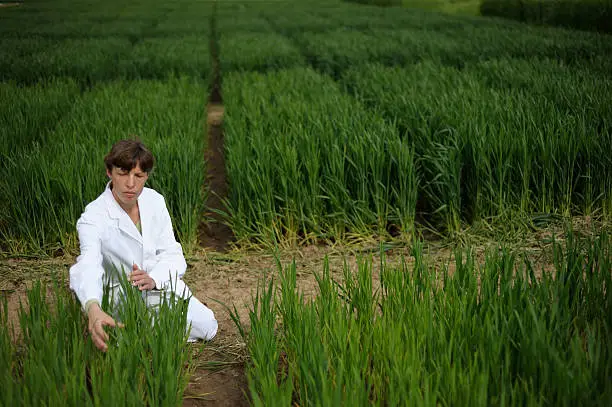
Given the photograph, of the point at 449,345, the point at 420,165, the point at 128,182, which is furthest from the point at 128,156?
the point at 420,165

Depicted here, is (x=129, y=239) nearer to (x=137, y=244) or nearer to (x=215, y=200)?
(x=137, y=244)

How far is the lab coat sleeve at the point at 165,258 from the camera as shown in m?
2.31

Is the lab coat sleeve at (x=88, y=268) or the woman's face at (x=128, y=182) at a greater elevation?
the woman's face at (x=128, y=182)

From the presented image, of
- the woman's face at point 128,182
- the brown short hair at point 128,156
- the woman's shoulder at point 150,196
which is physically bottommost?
the woman's shoulder at point 150,196

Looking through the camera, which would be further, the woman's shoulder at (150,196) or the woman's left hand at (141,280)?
the woman's shoulder at (150,196)

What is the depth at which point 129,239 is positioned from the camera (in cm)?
237

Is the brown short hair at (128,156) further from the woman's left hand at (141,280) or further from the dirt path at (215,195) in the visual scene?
the dirt path at (215,195)

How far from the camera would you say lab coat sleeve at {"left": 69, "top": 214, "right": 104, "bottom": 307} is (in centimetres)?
198

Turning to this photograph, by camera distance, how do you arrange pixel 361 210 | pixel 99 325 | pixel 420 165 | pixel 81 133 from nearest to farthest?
pixel 99 325
pixel 361 210
pixel 420 165
pixel 81 133

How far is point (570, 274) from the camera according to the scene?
204 cm

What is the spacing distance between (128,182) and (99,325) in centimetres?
59

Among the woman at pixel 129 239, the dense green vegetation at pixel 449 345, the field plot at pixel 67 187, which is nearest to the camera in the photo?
the dense green vegetation at pixel 449 345

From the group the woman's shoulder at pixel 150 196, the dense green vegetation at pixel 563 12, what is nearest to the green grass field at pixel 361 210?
the woman's shoulder at pixel 150 196

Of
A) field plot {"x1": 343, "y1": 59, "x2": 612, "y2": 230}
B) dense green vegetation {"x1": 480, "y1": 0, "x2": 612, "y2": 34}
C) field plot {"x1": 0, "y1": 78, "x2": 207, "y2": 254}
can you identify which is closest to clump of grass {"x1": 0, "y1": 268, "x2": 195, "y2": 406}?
field plot {"x1": 0, "y1": 78, "x2": 207, "y2": 254}
